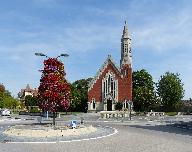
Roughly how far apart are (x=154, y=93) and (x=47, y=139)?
67.5 metres

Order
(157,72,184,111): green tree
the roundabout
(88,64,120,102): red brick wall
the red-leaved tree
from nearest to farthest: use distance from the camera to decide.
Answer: the roundabout < the red-leaved tree < (88,64,120,102): red brick wall < (157,72,184,111): green tree

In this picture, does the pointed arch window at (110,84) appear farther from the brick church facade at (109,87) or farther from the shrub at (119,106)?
the shrub at (119,106)

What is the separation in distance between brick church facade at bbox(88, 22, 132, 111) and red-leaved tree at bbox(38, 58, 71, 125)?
49330mm

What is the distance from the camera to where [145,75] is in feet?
317

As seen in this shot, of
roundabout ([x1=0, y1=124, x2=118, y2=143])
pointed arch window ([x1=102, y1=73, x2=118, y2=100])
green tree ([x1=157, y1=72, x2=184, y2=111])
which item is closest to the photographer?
roundabout ([x1=0, y1=124, x2=118, y2=143])

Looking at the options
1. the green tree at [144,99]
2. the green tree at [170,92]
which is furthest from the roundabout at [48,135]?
the green tree at [170,92]

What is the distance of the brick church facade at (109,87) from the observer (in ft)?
272

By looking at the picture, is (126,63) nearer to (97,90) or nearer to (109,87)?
(109,87)

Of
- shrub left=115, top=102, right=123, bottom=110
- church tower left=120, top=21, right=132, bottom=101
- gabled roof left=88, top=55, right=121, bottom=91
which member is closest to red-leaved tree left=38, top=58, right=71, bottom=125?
shrub left=115, top=102, right=123, bottom=110

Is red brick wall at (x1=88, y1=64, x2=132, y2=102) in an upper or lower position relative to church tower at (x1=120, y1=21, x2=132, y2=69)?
lower

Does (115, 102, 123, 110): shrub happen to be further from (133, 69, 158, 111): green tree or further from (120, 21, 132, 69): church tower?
(120, 21, 132, 69): church tower

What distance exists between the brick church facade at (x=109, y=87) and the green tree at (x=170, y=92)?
1376cm

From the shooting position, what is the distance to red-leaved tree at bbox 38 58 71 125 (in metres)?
33.0

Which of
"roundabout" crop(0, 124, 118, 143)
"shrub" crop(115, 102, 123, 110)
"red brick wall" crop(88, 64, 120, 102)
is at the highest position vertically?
"red brick wall" crop(88, 64, 120, 102)
